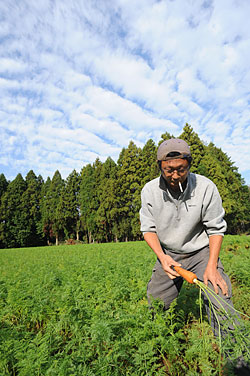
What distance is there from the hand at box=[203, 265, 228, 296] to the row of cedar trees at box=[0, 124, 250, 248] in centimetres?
2864

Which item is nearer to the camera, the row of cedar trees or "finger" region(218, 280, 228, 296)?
"finger" region(218, 280, 228, 296)

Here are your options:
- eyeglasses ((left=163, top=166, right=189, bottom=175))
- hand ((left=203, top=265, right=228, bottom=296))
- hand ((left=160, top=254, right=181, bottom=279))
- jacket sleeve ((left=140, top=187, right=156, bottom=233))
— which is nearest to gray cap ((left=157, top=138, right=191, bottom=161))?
eyeglasses ((left=163, top=166, right=189, bottom=175))

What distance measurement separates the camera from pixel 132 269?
6477mm

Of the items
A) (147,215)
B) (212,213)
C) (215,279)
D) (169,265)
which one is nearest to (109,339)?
(169,265)

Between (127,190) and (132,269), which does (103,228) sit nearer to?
(127,190)

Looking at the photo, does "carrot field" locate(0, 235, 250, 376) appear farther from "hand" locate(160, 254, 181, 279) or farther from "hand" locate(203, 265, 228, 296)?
"hand" locate(160, 254, 181, 279)

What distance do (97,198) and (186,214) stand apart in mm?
34206

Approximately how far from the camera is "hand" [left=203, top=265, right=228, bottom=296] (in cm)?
239

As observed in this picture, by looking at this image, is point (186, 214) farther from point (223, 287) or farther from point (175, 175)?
point (223, 287)

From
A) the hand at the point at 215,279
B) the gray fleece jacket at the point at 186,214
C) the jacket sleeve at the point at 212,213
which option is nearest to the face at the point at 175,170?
the gray fleece jacket at the point at 186,214

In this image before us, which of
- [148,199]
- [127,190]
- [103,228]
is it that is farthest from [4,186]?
[148,199]

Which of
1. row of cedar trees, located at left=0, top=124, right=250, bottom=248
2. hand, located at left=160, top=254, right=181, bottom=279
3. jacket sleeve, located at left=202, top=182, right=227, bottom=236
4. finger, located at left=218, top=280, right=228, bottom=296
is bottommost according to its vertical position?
finger, located at left=218, top=280, right=228, bottom=296

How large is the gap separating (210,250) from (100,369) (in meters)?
1.53

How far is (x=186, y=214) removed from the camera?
2775 millimetres
